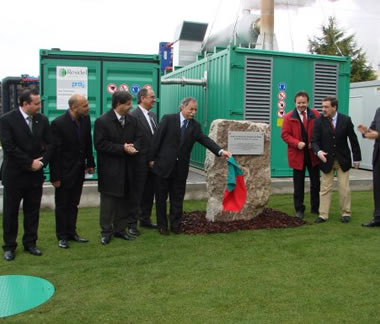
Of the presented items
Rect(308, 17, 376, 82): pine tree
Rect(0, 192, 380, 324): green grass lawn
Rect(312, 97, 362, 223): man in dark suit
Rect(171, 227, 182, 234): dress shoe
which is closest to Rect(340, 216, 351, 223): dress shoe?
Rect(312, 97, 362, 223): man in dark suit

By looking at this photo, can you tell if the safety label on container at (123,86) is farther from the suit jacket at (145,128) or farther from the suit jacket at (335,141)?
the suit jacket at (335,141)

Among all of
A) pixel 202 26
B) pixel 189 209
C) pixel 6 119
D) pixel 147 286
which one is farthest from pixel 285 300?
pixel 202 26

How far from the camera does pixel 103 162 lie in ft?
18.5

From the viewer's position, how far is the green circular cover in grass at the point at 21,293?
3.81 meters

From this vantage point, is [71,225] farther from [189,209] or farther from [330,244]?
[330,244]

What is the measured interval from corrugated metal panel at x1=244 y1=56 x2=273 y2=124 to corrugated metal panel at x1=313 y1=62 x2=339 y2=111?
1055 mm

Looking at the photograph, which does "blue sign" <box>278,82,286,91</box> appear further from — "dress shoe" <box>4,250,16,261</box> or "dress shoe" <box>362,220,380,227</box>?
"dress shoe" <box>4,250,16,261</box>

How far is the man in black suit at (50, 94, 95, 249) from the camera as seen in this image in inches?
214

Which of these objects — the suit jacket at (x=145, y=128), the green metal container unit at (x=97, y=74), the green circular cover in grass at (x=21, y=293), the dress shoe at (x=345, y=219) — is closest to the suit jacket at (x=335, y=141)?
the dress shoe at (x=345, y=219)

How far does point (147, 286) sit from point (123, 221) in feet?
6.10

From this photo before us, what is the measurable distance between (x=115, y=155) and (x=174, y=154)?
83 centimetres

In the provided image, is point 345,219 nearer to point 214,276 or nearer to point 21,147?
point 214,276

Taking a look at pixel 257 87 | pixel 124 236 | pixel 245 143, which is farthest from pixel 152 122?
pixel 257 87

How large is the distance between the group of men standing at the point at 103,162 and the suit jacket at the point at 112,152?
12 mm
